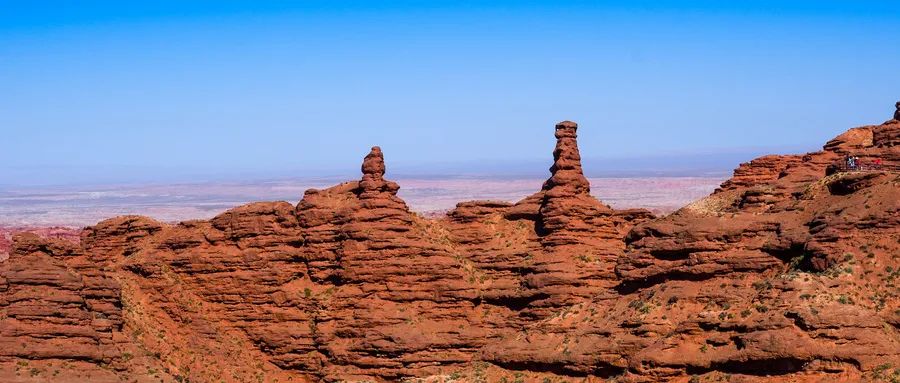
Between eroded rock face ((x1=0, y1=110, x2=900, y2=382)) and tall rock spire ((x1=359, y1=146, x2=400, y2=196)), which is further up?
tall rock spire ((x1=359, y1=146, x2=400, y2=196))

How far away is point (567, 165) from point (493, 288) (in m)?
9.97

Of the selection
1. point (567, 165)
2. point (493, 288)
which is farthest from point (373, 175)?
point (567, 165)

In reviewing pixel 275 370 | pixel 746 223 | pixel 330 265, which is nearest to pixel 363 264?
pixel 330 265

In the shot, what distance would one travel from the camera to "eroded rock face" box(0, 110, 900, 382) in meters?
75.1

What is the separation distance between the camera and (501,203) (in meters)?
98.6

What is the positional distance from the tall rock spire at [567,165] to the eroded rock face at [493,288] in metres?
0.15

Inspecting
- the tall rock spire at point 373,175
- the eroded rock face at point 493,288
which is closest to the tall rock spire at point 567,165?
the eroded rock face at point 493,288

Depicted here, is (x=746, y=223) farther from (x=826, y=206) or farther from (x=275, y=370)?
(x=275, y=370)

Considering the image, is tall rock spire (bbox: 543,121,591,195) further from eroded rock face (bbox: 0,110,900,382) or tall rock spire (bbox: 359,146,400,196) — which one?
tall rock spire (bbox: 359,146,400,196)

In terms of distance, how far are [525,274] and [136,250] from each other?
26.8 m

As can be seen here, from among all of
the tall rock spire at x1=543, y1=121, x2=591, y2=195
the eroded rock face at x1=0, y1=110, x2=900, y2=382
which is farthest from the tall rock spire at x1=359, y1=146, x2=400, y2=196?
the tall rock spire at x1=543, y1=121, x2=591, y2=195

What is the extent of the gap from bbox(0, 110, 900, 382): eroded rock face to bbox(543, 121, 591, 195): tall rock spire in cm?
15

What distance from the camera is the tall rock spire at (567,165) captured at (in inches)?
3738

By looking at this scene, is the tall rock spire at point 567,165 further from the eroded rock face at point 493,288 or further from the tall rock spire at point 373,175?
the tall rock spire at point 373,175
